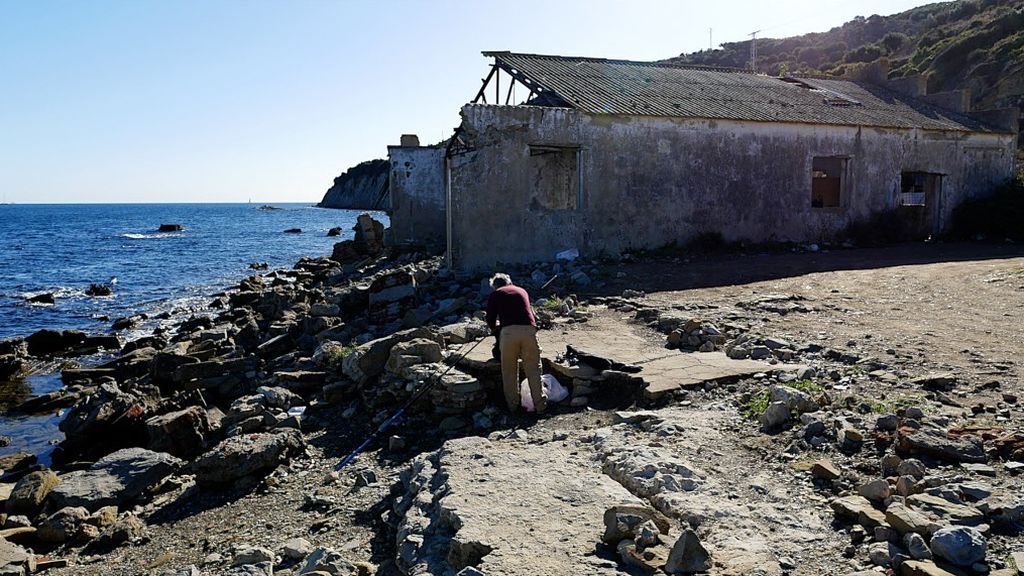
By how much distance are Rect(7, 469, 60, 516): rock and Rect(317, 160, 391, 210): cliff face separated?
95.6 m

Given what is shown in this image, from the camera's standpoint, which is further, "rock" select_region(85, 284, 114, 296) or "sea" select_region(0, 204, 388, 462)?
"rock" select_region(85, 284, 114, 296)

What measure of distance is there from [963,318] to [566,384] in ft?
21.5

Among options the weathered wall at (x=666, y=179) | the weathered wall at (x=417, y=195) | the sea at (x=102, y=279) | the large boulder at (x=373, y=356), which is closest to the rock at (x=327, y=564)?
the large boulder at (x=373, y=356)

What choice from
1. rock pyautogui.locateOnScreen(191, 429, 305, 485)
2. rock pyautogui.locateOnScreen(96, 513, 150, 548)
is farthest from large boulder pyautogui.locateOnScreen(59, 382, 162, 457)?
rock pyautogui.locateOnScreen(96, 513, 150, 548)

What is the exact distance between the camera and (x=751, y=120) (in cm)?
1900

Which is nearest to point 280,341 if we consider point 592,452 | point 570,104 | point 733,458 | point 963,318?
point 570,104

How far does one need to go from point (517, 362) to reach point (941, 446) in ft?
13.7

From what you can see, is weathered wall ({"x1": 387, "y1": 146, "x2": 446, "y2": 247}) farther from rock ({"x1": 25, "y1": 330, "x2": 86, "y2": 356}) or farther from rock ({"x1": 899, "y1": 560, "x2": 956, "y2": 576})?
rock ({"x1": 899, "y1": 560, "x2": 956, "y2": 576})

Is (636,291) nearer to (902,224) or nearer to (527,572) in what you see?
(527,572)

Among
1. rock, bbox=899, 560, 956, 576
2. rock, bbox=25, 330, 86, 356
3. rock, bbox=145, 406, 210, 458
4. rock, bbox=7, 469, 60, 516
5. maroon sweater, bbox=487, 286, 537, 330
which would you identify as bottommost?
rock, bbox=25, 330, 86, 356

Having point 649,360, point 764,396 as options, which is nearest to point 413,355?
point 649,360

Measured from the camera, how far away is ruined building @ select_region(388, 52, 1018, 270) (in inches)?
650

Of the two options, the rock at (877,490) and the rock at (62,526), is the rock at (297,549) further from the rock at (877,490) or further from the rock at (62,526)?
the rock at (877,490)

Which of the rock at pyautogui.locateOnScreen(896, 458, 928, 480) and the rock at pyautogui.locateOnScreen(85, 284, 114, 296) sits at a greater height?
the rock at pyautogui.locateOnScreen(896, 458, 928, 480)
